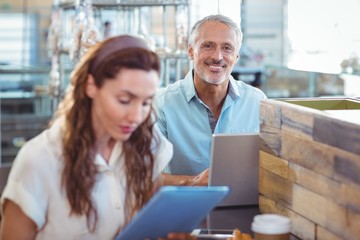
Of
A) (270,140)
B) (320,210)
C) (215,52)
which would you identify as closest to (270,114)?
(270,140)

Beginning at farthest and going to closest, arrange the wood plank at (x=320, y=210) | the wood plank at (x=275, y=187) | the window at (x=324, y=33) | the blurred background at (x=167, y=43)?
1. the blurred background at (x=167, y=43)
2. the window at (x=324, y=33)
3. the wood plank at (x=275, y=187)
4. the wood plank at (x=320, y=210)

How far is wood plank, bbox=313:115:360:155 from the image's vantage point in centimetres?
203

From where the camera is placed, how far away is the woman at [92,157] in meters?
2.02

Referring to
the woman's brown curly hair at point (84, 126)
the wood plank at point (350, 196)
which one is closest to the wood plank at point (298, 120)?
the wood plank at point (350, 196)

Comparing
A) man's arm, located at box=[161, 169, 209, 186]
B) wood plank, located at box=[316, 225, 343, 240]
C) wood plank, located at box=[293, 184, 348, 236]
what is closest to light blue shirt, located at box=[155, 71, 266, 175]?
man's arm, located at box=[161, 169, 209, 186]

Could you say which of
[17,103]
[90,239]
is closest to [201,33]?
[90,239]

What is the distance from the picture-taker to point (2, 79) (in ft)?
26.6

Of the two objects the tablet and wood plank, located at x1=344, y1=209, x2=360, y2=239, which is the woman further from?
wood plank, located at x1=344, y1=209, x2=360, y2=239

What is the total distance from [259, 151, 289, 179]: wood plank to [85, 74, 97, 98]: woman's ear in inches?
30.5

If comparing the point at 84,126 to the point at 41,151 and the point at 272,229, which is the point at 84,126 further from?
the point at 272,229

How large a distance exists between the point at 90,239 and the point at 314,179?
0.70 metres

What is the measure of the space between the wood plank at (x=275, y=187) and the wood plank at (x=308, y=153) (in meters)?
0.09

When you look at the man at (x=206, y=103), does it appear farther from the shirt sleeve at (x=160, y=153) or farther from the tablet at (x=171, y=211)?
the tablet at (x=171, y=211)

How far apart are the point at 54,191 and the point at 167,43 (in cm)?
385
